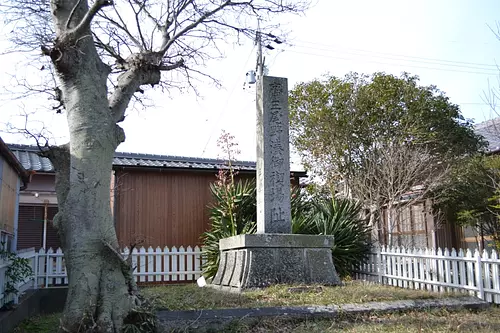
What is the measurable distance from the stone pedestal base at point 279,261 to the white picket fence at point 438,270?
1926 mm

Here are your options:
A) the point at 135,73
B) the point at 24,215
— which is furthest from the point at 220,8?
the point at 24,215

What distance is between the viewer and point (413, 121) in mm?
13438

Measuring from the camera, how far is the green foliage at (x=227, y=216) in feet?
34.9

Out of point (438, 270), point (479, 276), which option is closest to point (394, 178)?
point (438, 270)

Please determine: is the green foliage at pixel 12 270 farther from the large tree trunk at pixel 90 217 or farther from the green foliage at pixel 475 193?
the green foliage at pixel 475 193

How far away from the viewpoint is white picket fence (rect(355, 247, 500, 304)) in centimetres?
725

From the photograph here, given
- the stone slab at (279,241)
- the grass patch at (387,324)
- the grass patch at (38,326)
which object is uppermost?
the stone slab at (279,241)

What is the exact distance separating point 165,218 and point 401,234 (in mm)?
7929

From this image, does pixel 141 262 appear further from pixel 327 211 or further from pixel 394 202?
pixel 394 202

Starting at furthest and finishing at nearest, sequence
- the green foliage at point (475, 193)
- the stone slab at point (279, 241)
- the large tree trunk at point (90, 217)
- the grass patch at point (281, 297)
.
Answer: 1. the green foliage at point (475, 193)
2. the stone slab at point (279, 241)
3. the grass patch at point (281, 297)
4. the large tree trunk at point (90, 217)

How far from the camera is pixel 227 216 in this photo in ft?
35.8

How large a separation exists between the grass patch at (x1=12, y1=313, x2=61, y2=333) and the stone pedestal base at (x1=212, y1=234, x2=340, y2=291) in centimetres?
265

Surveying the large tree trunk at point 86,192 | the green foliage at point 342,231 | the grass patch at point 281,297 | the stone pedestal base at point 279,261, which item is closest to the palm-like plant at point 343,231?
the green foliage at point 342,231

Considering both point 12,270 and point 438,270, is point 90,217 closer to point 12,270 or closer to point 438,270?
point 12,270
